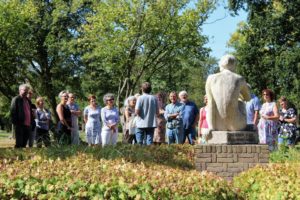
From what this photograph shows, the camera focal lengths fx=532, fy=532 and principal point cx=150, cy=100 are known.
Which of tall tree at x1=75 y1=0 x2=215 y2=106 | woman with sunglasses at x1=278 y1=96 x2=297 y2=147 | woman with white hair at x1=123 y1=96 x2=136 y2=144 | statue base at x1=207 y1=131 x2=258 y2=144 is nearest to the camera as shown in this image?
statue base at x1=207 y1=131 x2=258 y2=144

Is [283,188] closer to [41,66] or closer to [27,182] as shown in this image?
[27,182]

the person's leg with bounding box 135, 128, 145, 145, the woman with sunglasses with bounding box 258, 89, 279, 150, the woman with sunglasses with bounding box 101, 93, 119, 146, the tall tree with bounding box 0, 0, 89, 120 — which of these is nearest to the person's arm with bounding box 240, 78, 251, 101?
the person's leg with bounding box 135, 128, 145, 145

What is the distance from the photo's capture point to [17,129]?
1139cm

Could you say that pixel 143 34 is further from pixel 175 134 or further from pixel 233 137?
pixel 233 137

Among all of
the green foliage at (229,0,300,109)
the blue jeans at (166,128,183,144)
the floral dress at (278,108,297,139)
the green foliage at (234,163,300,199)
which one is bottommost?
the green foliage at (234,163,300,199)

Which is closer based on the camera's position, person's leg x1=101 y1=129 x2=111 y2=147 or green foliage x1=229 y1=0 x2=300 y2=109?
person's leg x1=101 y1=129 x2=111 y2=147

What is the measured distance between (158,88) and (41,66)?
10312 millimetres

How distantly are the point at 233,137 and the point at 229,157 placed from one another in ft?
1.19

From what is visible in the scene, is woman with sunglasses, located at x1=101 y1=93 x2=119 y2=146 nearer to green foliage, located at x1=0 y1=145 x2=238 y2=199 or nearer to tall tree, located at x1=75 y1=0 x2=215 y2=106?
green foliage, located at x1=0 y1=145 x2=238 y2=199

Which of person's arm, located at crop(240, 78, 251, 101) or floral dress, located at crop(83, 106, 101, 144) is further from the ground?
person's arm, located at crop(240, 78, 251, 101)

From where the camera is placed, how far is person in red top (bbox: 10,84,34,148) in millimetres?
11344

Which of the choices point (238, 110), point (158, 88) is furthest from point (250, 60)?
point (238, 110)

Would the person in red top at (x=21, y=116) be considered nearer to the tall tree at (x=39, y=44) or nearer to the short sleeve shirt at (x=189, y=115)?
the short sleeve shirt at (x=189, y=115)

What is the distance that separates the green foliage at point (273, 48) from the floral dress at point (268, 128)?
652 inches
